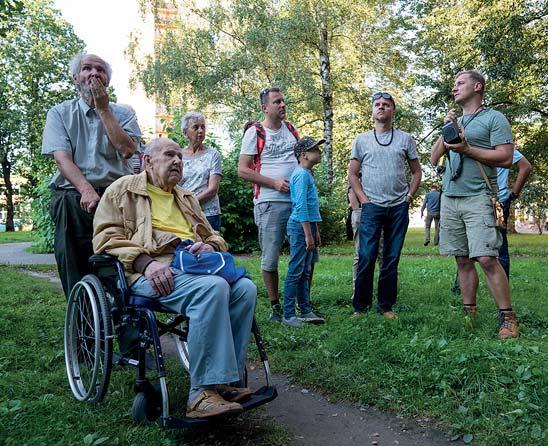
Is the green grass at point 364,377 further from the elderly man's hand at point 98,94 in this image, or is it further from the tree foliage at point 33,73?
the tree foliage at point 33,73

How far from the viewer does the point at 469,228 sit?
14.1 ft

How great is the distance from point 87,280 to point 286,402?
142cm

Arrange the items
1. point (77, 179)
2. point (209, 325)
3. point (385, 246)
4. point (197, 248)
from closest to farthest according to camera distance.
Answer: point (209, 325), point (197, 248), point (77, 179), point (385, 246)

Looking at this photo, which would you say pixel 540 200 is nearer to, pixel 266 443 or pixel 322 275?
pixel 322 275

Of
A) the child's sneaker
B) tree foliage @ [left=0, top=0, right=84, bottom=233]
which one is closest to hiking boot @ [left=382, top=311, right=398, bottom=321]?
the child's sneaker

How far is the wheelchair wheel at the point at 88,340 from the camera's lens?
2.98 m

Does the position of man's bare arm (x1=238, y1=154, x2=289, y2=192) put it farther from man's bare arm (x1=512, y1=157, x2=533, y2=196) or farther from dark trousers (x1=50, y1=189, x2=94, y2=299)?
man's bare arm (x1=512, y1=157, x2=533, y2=196)

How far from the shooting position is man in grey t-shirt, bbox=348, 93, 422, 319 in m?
5.09

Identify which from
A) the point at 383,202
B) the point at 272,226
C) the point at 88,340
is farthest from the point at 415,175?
the point at 88,340

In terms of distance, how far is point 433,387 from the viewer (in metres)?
3.25

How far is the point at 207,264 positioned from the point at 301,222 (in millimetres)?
2121

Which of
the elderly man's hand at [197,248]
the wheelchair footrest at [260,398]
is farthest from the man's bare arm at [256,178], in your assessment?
the wheelchair footrest at [260,398]

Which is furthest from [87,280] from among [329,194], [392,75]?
[392,75]

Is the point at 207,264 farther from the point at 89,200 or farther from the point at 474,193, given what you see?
the point at 474,193
